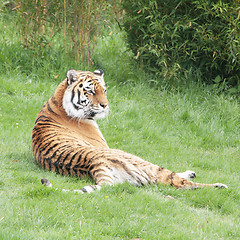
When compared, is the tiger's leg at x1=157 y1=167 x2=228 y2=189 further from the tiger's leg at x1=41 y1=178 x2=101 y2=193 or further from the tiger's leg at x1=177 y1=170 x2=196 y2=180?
the tiger's leg at x1=41 y1=178 x2=101 y2=193

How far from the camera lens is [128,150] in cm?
741

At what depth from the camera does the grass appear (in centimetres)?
418

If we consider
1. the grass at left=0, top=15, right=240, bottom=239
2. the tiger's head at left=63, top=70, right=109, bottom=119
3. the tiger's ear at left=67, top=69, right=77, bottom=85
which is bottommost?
the grass at left=0, top=15, right=240, bottom=239

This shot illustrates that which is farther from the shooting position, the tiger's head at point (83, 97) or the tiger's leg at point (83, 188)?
the tiger's head at point (83, 97)

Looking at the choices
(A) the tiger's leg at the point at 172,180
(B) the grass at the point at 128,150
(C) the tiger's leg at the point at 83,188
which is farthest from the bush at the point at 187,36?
(C) the tiger's leg at the point at 83,188

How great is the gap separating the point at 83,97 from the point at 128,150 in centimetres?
157

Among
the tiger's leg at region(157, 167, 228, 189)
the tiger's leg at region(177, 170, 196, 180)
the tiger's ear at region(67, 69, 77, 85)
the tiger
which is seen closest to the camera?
the tiger

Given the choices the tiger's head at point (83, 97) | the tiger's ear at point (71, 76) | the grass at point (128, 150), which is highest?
the tiger's ear at point (71, 76)

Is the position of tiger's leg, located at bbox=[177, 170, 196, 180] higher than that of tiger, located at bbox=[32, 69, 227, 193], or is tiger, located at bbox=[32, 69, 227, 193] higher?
tiger, located at bbox=[32, 69, 227, 193]

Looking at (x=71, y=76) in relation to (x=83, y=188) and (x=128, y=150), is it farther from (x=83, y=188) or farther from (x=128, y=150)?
(x=83, y=188)

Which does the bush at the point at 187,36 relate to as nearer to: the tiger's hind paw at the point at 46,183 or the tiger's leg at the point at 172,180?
the tiger's leg at the point at 172,180

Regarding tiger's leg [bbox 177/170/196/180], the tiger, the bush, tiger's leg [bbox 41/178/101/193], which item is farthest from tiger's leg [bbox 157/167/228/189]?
the bush

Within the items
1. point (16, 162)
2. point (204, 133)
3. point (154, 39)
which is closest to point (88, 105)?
point (16, 162)

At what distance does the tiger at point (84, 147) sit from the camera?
16.9 feet
